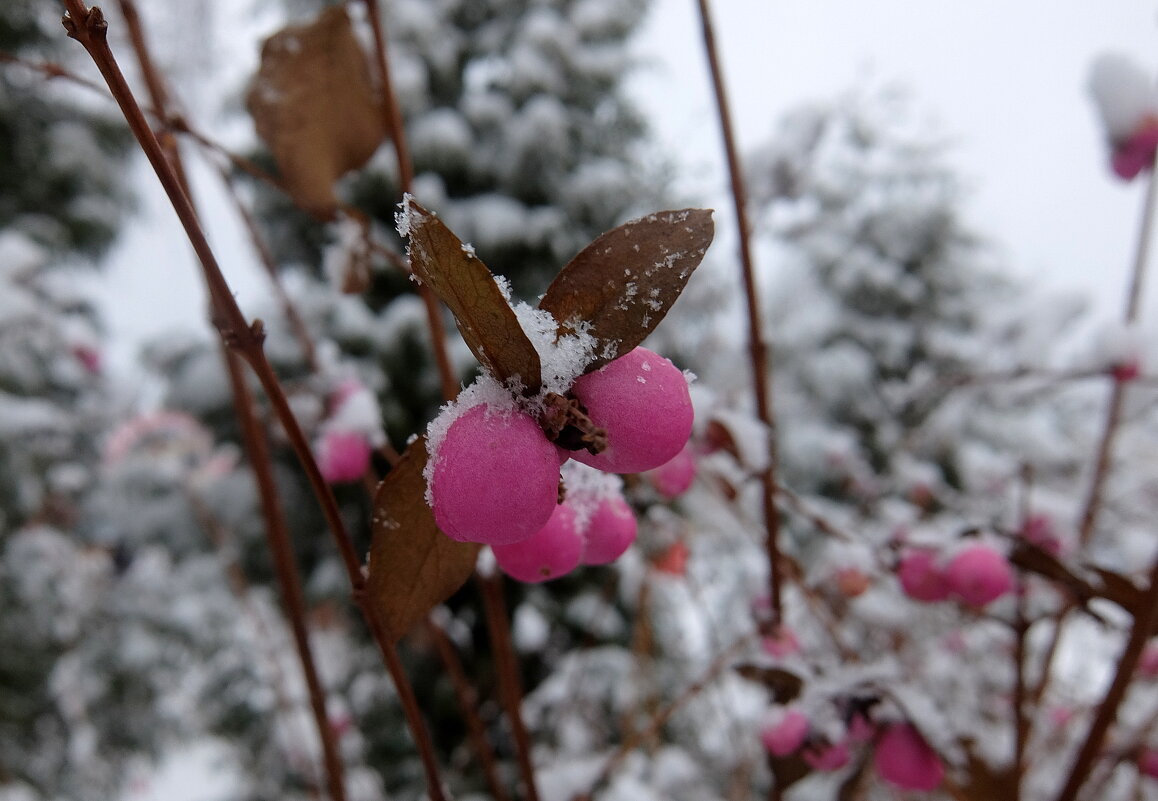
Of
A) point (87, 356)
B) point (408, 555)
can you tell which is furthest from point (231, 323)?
point (87, 356)

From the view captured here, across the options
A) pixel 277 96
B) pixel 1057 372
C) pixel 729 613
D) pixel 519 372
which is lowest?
pixel 729 613

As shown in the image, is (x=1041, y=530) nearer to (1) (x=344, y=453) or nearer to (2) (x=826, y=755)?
(2) (x=826, y=755)

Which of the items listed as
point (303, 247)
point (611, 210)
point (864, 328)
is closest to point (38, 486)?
point (303, 247)

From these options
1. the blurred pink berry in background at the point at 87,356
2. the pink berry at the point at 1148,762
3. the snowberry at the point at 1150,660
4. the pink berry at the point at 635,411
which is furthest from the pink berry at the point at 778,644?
the blurred pink berry in background at the point at 87,356

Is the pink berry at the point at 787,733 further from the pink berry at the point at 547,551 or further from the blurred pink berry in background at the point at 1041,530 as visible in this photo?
the blurred pink berry in background at the point at 1041,530

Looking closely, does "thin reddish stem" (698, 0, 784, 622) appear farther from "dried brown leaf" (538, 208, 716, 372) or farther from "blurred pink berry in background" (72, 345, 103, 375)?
"blurred pink berry in background" (72, 345, 103, 375)

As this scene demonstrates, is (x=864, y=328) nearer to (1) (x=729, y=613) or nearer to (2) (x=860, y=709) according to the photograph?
(1) (x=729, y=613)

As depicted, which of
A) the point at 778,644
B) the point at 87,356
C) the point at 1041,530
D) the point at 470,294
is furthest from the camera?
the point at 87,356
